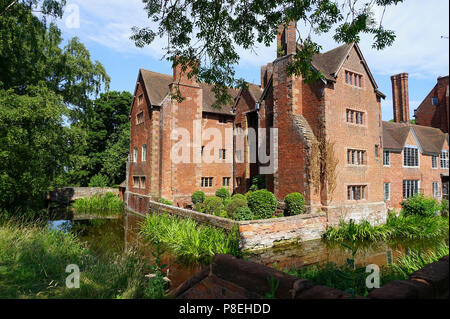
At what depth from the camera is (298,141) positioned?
1828 cm

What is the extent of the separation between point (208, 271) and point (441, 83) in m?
38.5

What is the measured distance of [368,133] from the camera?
2038 centimetres

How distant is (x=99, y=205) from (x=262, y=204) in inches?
787

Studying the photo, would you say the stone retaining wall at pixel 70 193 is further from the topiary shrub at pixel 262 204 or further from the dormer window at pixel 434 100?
the dormer window at pixel 434 100

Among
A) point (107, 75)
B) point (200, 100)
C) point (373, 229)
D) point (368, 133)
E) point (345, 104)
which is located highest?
point (107, 75)

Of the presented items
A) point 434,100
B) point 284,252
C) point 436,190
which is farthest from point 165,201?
point 434,100

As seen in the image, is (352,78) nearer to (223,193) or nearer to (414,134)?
(414,134)

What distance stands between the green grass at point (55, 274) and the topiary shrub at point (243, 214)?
23.5ft

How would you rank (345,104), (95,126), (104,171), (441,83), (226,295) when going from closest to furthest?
(226,295) → (345,104) → (441,83) → (104,171) → (95,126)

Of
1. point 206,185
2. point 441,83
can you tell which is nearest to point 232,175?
point 206,185

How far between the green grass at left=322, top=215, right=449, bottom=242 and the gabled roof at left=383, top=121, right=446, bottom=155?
7.91m

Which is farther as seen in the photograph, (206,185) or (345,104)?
(206,185)

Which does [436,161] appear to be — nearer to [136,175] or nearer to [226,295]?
[136,175]

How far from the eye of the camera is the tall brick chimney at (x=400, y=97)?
2891 cm
